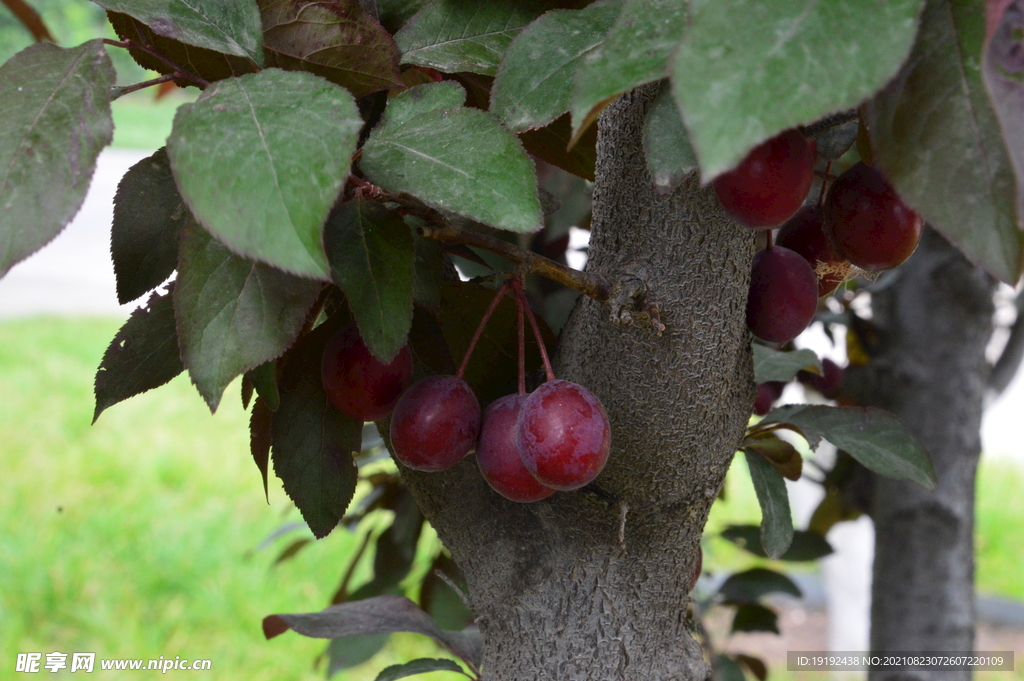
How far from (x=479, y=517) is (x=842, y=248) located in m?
0.29

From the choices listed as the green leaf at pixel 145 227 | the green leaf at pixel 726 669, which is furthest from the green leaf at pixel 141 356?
the green leaf at pixel 726 669

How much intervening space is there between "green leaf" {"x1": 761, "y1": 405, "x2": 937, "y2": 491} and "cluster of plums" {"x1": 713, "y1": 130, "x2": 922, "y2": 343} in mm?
121

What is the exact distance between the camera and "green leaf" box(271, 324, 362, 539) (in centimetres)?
47

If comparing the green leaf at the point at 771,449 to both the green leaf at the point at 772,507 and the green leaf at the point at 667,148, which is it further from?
the green leaf at the point at 667,148

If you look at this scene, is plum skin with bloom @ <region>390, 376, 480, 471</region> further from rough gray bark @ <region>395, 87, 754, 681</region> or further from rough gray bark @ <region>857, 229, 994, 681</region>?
rough gray bark @ <region>857, 229, 994, 681</region>

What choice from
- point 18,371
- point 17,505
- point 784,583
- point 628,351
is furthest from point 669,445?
point 18,371

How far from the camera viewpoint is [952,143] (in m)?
0.27

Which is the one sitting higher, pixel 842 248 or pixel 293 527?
pixel 842 248

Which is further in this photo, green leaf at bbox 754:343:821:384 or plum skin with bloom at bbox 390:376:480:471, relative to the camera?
green leaf at bbox 754:343:821:384

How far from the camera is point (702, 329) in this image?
46 cm

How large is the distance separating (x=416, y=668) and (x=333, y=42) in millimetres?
473

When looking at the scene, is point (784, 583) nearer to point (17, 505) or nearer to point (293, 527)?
point (293, 527)

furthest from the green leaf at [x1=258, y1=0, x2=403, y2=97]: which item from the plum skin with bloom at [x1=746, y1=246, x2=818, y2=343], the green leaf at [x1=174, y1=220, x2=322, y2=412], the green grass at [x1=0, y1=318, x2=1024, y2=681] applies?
the green grass at [x1=0, y1=318, x2=1024, y2=681]

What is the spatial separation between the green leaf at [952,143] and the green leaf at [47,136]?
11.6 inches
